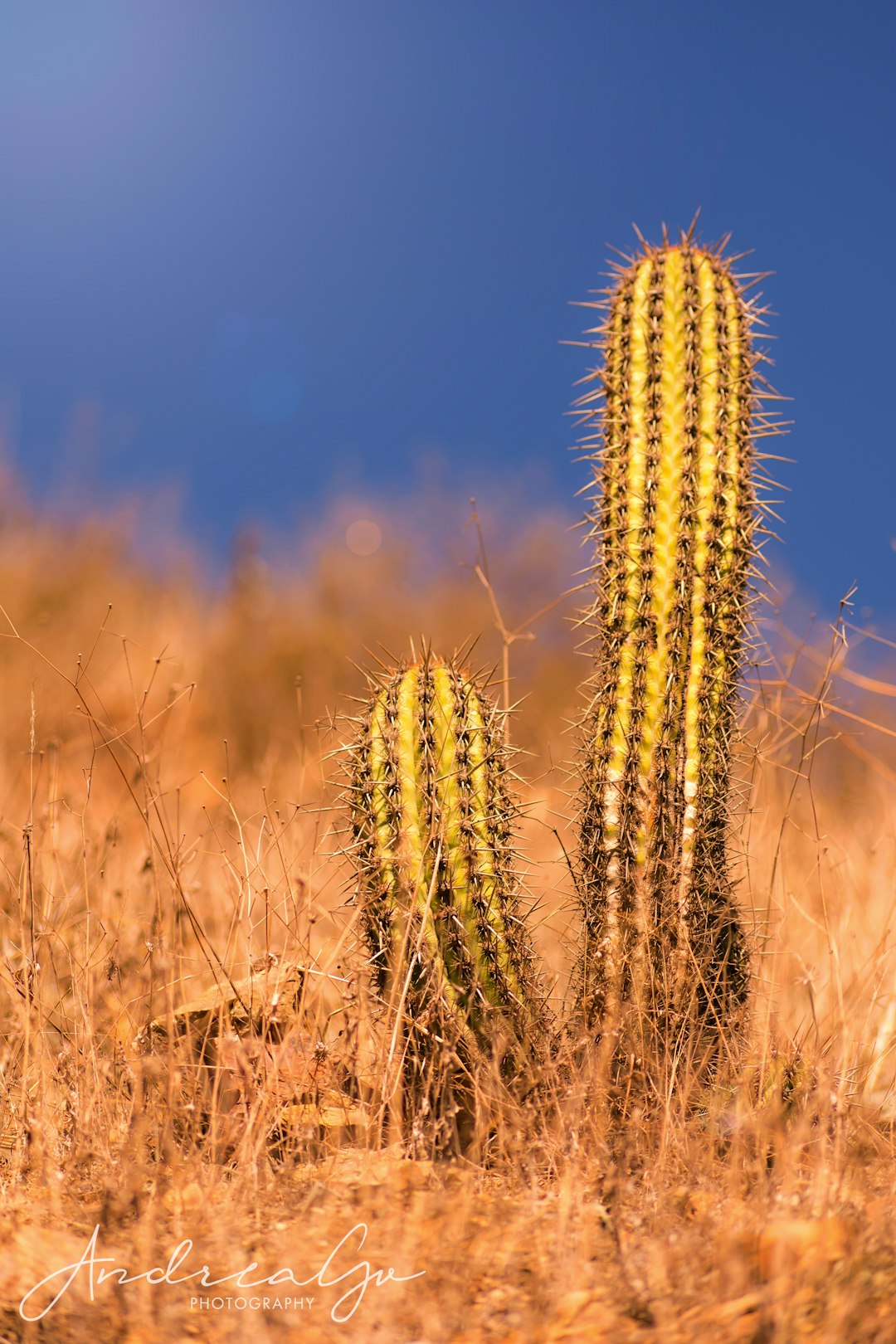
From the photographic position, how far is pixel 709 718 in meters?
3.26

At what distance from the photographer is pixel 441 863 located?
2.96 metres

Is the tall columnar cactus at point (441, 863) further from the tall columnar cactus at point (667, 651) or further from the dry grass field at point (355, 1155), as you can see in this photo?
the tall columnar cactus at point (667, 651)

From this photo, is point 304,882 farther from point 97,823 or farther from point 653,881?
point 97,823

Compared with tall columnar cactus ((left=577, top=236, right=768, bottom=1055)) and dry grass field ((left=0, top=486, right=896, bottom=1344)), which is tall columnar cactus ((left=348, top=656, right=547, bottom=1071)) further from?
tall columnar cactus ((left=577, top=236, right=768, bottom=1055))

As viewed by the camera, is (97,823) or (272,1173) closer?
(272,1173)

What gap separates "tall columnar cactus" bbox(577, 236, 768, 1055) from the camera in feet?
10.5

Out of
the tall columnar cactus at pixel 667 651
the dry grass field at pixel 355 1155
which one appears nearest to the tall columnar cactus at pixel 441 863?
the dry grass field at pixel 355 1155

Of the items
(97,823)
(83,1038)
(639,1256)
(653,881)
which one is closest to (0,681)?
(97,823)

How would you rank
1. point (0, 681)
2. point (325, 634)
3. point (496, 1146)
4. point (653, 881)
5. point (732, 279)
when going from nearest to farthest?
point (496, 1146) → point (653, 881) → point (732, 279) → point (0, 681) → point (325, 634)

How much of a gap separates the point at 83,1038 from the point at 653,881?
1697 mm

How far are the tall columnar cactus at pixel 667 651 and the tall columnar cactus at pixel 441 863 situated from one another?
35 cm

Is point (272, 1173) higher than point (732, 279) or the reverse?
the reverse

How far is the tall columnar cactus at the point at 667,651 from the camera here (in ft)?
10.5

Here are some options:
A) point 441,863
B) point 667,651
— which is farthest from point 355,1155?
A: point 667,651
